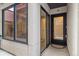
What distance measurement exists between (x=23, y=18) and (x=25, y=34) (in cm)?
32

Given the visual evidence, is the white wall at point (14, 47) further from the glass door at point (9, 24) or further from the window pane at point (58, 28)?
the window pane at point (58, 28)

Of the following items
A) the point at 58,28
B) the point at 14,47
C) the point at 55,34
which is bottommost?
the point at 14,47

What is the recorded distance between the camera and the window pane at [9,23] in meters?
2.00

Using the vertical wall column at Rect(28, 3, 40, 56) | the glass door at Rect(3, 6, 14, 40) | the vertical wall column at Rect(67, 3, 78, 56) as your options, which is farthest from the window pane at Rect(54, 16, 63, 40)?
the glass door at Rect(3, 6, 14, 40)

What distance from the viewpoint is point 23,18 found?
190 cm

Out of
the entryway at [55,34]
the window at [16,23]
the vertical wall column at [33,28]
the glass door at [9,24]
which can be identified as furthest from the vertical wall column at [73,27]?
the glass door at [9,24]

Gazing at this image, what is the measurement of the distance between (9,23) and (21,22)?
31 centimetres

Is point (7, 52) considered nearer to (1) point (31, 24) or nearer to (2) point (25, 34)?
(2) point (25, 34)

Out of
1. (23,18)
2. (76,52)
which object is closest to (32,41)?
(23,18)

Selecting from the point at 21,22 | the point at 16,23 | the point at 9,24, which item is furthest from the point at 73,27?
the point at 9,24

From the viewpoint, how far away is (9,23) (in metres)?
2.07

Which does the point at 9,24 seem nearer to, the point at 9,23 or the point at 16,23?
the point at 9,23

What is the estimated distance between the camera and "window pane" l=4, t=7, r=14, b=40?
6.57 feet

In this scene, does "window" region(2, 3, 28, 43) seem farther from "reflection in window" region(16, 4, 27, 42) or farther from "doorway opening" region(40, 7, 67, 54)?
"doorway opening" region(40, 7, 67, 54)
